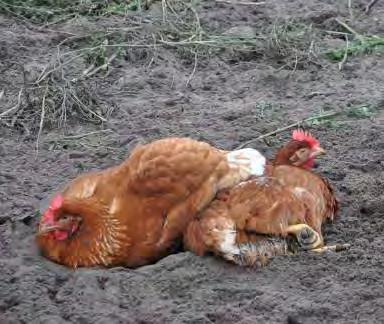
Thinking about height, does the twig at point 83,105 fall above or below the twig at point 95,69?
below

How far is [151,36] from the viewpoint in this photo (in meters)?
6.64

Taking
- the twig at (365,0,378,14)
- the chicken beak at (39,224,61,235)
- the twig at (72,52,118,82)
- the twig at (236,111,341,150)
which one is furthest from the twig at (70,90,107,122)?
the twig at (365,0,378,14)

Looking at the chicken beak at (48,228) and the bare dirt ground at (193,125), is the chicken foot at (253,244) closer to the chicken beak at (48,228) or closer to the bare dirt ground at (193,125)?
the bare dirt ground at (193,125)

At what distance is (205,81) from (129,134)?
3.27ft

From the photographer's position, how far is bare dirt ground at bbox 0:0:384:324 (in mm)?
3633

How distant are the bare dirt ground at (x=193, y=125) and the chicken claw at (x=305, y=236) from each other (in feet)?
0.20

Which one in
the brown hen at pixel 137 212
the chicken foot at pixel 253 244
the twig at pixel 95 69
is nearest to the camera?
the chicken foot at pixel 253 244

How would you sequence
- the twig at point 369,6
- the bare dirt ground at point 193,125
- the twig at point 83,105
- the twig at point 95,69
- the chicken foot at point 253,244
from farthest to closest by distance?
the twig at point 369,6
the twig at point 95,69
the twig at point 83,105
the chicken foot at point 253,244
the bare dirt ground at point 193,125

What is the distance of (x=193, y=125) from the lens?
5.43m

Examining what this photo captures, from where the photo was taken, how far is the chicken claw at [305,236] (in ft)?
13.0

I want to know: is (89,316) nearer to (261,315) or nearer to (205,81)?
(261,315)

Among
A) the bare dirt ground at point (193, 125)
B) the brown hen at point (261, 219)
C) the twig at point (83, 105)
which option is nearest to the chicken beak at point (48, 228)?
the bare dirt ground at point (193, 125)

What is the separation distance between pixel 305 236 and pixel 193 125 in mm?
1668

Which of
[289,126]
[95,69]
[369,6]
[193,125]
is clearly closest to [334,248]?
[289,126]
